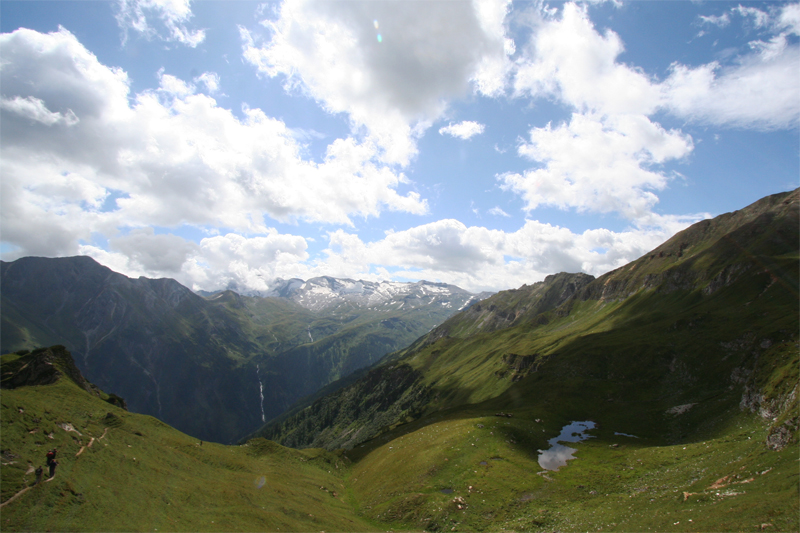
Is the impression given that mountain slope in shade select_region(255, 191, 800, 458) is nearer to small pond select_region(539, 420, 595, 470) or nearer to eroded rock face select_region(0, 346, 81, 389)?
small pond select_region(539, 420, 595, 470)

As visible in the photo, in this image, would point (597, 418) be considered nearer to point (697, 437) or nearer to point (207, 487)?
point (697, 437)

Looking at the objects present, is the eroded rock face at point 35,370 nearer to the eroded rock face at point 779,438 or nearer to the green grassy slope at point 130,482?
the green grassy slope at point 130,482

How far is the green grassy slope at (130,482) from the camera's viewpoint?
3072 cm

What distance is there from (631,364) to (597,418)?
119 ft

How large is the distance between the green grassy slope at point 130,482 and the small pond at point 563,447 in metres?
31.9

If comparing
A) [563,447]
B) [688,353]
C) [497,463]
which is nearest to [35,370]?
[497,463]

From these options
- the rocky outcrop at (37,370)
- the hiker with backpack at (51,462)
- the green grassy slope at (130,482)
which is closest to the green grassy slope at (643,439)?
the green grassy slope at (130,482)

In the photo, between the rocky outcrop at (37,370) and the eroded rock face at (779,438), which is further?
the rocky outcrop at (37,370)

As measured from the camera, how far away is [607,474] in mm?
48281

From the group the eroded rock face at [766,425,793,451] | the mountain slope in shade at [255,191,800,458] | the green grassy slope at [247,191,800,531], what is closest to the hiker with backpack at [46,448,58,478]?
the green grassy slope at [247,191,800,531]

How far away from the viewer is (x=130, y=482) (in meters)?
38.1

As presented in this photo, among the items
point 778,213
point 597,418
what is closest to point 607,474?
point 597,418

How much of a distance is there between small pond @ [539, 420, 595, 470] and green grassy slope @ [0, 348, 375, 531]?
105 feet

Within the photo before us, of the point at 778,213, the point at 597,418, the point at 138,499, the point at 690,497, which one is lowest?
the point at 597,418
